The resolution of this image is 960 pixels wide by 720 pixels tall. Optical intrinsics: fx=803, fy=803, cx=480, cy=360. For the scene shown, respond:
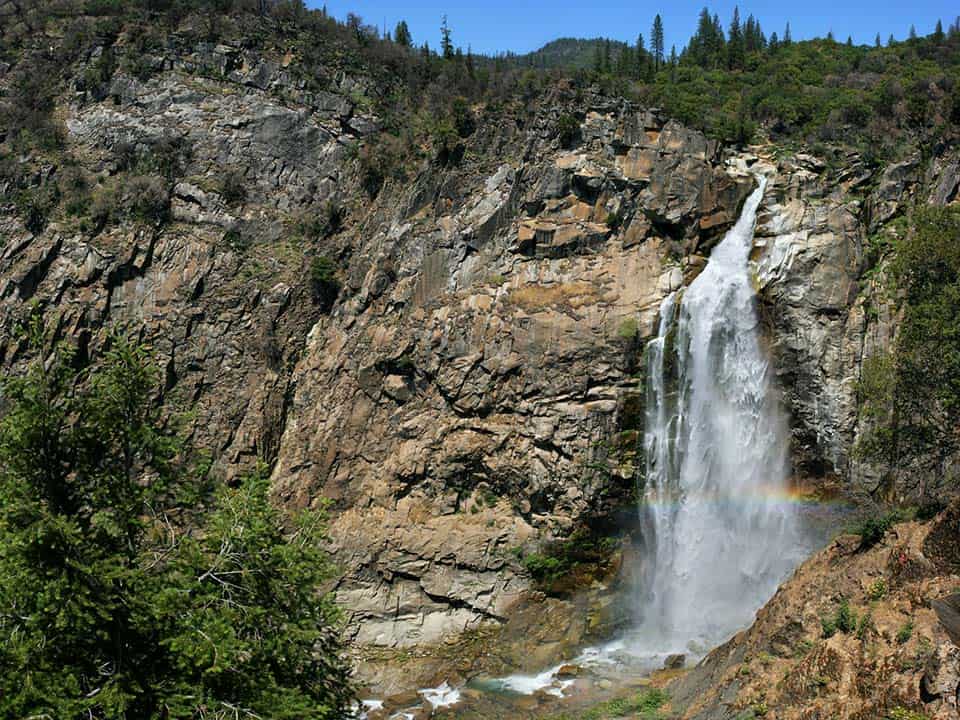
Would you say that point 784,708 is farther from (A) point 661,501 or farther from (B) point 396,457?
(B) point 396,457

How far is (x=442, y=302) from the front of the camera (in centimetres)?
3191

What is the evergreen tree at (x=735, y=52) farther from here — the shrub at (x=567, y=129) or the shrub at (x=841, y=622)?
the shrub at (x=841, y=622)

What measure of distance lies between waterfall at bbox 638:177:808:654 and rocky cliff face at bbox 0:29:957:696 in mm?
847

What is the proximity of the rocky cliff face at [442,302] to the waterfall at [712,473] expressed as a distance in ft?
2.78

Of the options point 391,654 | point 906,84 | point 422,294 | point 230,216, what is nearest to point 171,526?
point 391,654

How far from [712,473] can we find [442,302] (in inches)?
481

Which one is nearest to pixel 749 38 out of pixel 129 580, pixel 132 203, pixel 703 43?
pixel 703 43

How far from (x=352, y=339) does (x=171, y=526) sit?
2030 centimetres

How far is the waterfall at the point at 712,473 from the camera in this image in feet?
82.8

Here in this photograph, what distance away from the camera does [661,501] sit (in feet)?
88.3

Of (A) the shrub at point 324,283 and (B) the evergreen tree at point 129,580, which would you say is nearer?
(B) the evergreen tree at point 129,580

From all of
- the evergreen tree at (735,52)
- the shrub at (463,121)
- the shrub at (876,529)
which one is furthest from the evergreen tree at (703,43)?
the shrub at (876,529)

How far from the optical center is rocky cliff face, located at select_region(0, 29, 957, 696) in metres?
27.3

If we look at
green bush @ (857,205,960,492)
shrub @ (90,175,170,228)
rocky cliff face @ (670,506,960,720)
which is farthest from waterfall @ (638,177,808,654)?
shrub @ (90,175,170,228)
